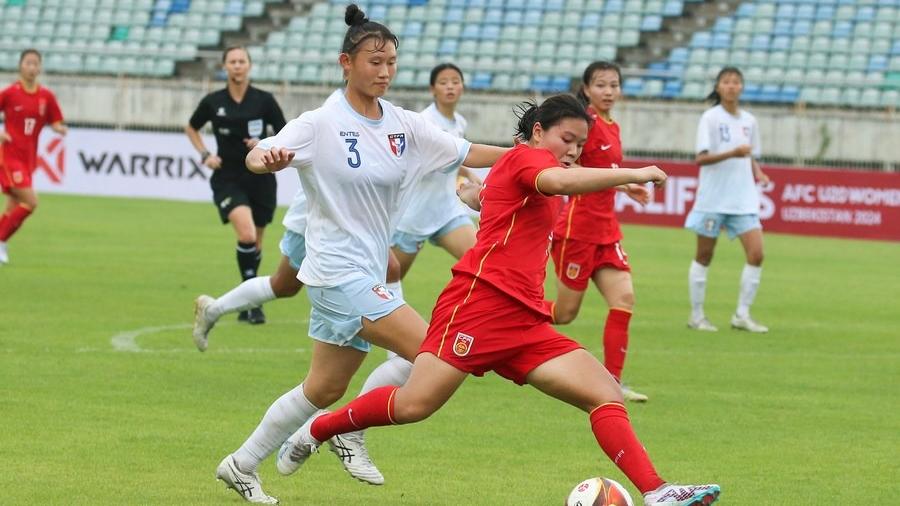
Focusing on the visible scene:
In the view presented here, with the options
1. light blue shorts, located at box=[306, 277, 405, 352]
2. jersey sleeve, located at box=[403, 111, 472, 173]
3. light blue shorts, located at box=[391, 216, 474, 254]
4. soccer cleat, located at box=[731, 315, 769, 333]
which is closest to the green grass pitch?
soccer cleat, located at box=[731, 315, 769, 333]

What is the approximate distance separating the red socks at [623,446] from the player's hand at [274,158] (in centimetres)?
161

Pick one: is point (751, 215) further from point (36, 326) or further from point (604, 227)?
point (36, 326)

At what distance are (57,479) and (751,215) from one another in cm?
867

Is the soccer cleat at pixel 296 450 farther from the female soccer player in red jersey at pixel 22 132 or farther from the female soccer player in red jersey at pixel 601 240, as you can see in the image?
the female soccer player in red jersey at pixel 22 132

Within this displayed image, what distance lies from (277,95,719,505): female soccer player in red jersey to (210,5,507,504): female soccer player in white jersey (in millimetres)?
409

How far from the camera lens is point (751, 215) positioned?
47.0ft

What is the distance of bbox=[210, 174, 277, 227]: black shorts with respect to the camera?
535 inches

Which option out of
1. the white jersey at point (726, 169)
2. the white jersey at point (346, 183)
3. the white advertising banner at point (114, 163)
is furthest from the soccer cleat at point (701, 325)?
the white advertising banner at point (114, 163)

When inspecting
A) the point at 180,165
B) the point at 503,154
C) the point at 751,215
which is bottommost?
the point at 180,165

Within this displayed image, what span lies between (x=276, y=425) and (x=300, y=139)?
127cm

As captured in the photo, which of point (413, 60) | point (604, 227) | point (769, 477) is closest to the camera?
point (769, 477)

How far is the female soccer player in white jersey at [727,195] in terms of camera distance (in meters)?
14.1

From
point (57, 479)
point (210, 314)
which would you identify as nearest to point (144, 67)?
point (210, 314)

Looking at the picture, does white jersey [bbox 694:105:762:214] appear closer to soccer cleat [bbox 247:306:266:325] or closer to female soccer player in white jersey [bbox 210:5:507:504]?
soccer cleat [bbox 247:306:266:325]
